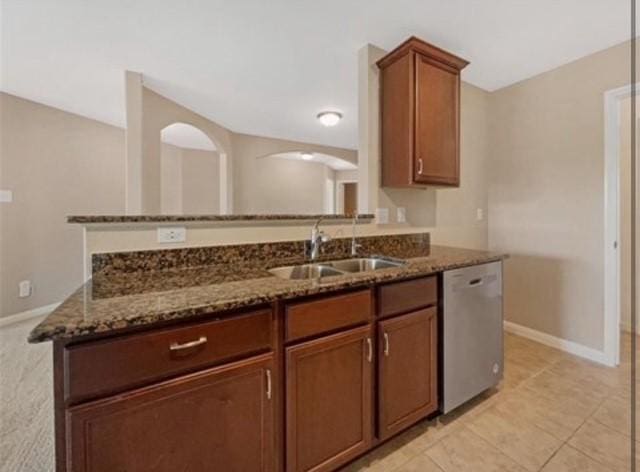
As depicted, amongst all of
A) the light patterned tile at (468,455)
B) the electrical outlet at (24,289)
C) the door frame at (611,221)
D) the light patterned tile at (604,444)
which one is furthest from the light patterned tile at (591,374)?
the electrical outlet at (24,289)

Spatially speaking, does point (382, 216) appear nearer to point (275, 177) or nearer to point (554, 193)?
point (554, 193)

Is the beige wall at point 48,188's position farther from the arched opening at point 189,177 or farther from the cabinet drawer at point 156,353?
the cabinet drawer at point 156,353

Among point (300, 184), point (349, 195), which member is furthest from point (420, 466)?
point (349, 195)

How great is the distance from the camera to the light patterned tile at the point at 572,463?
1.36 m

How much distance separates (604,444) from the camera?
1501 millimetres

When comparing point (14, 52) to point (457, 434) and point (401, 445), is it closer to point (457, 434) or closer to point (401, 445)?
point (401, 445)

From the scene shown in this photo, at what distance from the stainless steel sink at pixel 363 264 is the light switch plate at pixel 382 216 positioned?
0.40m

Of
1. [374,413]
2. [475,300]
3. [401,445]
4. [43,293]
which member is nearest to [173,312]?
[374,413]

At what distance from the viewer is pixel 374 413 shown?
1.38 metres

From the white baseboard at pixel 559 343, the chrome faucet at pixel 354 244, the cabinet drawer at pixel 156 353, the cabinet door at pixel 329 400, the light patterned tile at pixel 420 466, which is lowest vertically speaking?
the light patterned tile at pixel 420 466

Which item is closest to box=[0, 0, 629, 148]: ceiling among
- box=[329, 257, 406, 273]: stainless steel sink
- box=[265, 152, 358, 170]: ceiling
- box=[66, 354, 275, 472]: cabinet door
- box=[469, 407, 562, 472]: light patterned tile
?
box=[329, 257, 406, 273]: stainless steel sink

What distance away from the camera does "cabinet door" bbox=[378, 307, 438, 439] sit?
1393mm

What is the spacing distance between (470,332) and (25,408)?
Result: 2.61m

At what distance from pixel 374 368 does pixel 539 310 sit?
2128mm
